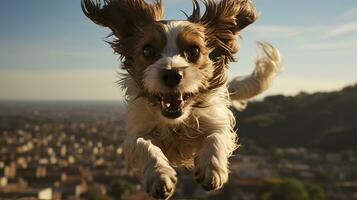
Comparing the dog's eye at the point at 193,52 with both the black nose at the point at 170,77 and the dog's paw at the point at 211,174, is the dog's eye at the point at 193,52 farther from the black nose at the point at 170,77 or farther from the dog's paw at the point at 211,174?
the dog's paw at the point at 211,174

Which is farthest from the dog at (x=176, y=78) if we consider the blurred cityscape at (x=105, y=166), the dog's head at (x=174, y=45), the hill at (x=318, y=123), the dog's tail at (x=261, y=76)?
the hill at (x=318, y=123)

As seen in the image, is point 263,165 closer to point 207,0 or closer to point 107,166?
point 107,166

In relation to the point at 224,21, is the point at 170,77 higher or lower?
lower

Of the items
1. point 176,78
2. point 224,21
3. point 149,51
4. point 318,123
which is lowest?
point 318,123

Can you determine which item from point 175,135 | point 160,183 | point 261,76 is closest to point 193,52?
point 175,135

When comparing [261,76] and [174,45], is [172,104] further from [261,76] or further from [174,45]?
[261,76]

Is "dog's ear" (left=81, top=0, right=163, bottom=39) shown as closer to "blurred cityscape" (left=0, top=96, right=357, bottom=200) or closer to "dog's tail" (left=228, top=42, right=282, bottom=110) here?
"dog's tail" (left=228, top=42, right=282, bottom=110)

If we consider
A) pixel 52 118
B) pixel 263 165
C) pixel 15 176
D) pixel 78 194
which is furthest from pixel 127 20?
pixel 52 118
